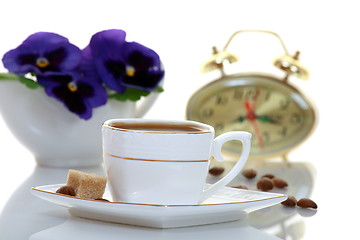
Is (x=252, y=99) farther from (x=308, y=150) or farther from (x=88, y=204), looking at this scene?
(x=88, y=204)

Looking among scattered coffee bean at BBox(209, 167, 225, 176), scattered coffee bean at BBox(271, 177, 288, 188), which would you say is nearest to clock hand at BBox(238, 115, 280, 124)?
scattered coffee bean at BBox(209, 167, 225, 176)

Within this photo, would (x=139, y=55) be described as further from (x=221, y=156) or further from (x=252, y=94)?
(x=221, y=156)

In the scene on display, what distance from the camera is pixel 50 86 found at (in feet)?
4.29

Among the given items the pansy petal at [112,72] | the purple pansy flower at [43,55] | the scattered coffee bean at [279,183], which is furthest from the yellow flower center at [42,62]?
the scattered coffee bean at [279,183]

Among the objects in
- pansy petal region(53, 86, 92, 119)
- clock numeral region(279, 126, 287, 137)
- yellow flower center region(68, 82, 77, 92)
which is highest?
yellow flower center region(68, 82, 77, 92)

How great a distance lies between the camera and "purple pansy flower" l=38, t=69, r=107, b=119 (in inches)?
51.5

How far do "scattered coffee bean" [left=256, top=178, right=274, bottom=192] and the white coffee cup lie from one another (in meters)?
0.37

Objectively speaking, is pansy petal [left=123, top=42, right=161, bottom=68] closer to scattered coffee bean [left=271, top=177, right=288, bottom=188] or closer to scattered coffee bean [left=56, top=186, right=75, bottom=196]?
scattered coffee bean [left=271, top=177, right=288, bottom=188]

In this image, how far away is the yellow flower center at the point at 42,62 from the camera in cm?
132

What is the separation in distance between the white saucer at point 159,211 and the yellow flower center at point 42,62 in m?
0.47

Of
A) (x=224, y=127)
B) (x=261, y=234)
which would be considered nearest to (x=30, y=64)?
(x=224, y=127)

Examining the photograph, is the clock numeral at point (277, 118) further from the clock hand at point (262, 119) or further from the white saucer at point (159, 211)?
the white saucer at point (159, 211)

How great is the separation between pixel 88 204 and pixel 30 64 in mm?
584

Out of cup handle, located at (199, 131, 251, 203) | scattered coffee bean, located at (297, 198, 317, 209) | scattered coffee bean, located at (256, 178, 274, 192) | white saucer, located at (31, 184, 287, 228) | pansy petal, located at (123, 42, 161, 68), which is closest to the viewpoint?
white saucer, located at (31, 184, 287, 228)
